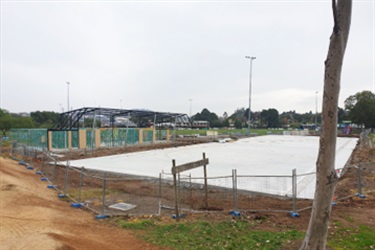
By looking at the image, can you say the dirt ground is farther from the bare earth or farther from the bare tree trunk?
the bare tree trunk

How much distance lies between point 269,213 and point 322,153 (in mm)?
4552

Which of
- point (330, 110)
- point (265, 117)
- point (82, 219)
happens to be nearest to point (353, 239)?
point (330, 110)

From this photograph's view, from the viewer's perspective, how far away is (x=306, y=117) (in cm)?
16088

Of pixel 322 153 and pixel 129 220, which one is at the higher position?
pixel 322 153

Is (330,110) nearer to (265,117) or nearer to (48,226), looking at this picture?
(48,226)

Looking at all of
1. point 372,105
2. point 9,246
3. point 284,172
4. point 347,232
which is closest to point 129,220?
point 9,246

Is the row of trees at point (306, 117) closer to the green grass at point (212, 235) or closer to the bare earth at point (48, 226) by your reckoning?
the green grass at point (212, 235)

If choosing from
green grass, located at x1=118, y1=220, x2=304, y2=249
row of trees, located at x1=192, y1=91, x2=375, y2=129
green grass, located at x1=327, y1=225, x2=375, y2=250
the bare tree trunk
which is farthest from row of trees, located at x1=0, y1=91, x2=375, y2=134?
the bare tree trunk

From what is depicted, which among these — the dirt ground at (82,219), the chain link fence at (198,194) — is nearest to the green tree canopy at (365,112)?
the chain link fence at (198,194)

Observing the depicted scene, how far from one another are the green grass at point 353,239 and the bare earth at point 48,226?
418 centimetres

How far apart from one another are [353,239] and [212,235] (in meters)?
3.24

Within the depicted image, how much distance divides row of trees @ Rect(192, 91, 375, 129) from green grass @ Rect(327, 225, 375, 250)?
70.4 meters

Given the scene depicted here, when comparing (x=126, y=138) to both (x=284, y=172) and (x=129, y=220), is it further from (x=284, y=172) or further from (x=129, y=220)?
(x=129, y=220)

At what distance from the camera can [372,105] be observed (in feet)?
213
